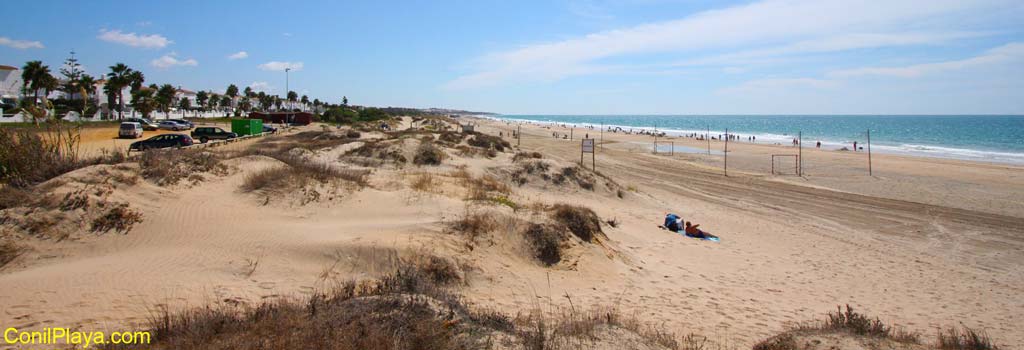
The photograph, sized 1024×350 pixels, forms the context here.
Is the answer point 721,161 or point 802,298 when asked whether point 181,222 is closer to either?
point 802,298

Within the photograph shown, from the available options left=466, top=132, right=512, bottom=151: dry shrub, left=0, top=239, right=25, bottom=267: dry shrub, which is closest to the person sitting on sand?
left=0, top=239, right=25, bottom=267: dry shrub

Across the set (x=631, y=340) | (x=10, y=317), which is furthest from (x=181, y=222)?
(x=631, y=340)

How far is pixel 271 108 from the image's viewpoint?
133m

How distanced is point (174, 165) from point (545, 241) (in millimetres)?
9471

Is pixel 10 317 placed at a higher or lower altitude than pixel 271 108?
lower

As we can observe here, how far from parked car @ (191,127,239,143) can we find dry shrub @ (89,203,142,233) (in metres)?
Answer: 34.1

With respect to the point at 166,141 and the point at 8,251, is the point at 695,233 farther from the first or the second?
the point at 166,141

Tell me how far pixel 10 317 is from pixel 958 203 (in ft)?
101

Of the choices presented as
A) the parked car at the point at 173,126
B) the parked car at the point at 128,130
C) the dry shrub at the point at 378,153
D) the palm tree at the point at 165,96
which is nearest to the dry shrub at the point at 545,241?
the dry shrub at the point at 378,153

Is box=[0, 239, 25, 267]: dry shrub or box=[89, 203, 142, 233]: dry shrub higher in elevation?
box=[89, 203, 142, 233]: dry shrub

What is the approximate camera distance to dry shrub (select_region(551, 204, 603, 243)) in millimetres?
11633

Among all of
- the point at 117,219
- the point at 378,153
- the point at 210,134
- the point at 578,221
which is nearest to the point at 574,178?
the point at 378,153

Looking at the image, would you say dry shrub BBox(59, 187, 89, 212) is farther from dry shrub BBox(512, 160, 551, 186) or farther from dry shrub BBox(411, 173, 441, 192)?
dry shrub BBox(512, 160, 551, 186)

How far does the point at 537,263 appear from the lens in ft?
32.9
